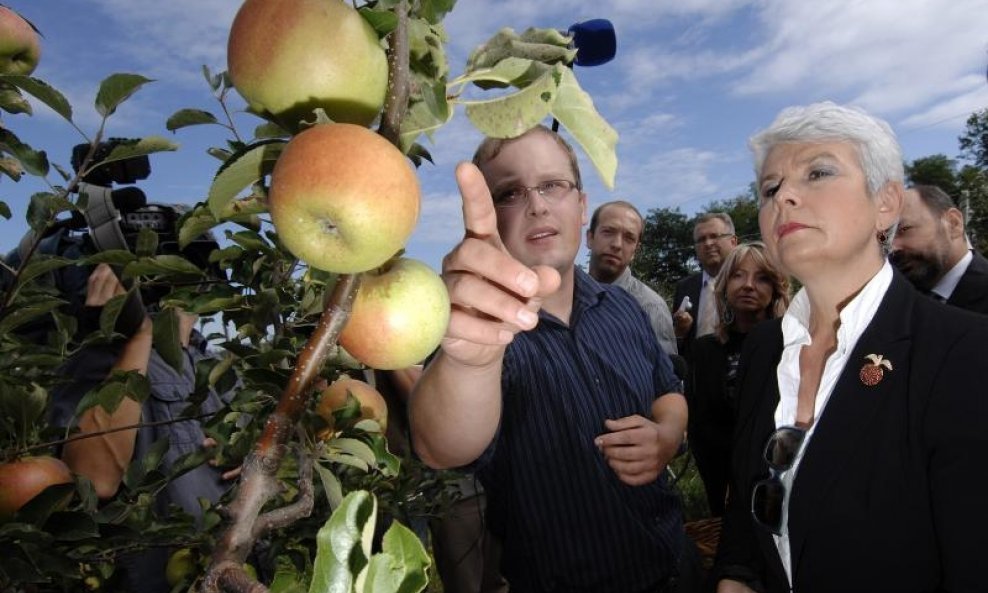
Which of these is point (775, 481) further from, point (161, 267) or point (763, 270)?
point (763, 270)

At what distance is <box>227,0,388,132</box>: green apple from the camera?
57cm

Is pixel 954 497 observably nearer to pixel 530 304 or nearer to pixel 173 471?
pixel 530 304

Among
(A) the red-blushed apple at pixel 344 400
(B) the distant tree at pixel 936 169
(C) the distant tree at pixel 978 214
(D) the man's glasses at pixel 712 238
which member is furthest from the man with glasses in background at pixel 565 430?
(B) the distant tree at pixel 936 169

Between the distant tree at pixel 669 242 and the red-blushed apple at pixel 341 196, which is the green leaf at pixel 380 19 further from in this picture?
the distant tree at pixel 669 242

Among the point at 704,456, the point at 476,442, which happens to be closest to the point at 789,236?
the point at 476,442

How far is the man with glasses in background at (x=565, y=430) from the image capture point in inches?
65.7

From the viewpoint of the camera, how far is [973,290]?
3.50m

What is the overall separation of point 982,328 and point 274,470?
5.27 feet

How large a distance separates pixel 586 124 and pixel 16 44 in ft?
4.16

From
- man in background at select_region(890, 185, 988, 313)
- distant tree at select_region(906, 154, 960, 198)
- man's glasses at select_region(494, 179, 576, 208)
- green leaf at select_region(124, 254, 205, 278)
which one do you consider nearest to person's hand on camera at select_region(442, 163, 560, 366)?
green leaf at select_region(124, 254, 205, 278)

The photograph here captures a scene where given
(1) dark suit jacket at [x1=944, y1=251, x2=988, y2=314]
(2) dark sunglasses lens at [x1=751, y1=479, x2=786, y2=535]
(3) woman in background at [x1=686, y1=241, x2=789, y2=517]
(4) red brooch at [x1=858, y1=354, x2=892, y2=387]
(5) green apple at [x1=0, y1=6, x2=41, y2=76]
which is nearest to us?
(5) green apple at [x1=0, y1=6, x2=41, y2=76]

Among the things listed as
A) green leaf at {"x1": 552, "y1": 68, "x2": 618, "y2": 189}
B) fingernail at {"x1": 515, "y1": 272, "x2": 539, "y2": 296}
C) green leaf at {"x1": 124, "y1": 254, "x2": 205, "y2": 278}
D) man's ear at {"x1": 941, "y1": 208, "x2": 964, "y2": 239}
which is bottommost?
fingernail at {"x1": 515, "y1": 272, "x2": 539, "y2": 296}

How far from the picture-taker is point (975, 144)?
43344 mm

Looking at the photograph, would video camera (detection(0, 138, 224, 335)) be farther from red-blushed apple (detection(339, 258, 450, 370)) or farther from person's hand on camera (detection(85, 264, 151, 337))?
red-blushed apple (detection(339, 258, 450, 370))
